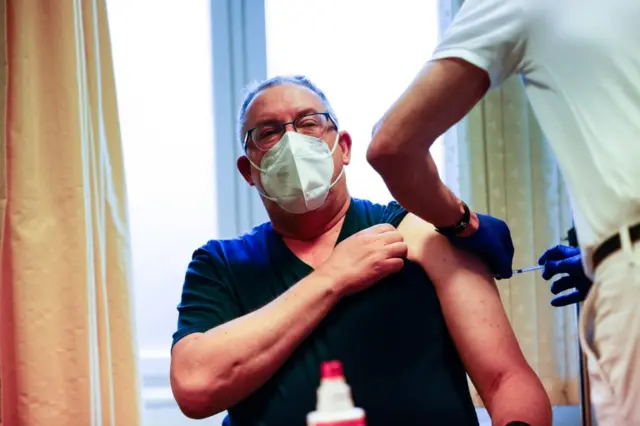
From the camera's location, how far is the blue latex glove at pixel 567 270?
4.01 feet

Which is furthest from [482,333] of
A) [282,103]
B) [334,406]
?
[282,103]

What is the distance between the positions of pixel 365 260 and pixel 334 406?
0.38 metres

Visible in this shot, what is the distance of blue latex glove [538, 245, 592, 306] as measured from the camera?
1.22m

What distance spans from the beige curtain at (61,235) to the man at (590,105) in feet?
4.08

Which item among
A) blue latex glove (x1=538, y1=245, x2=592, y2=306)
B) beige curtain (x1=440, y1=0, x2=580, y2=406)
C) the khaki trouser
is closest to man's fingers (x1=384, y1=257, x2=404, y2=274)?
blue latex glove (x1=538, y1=245, x2=592, y2=306)

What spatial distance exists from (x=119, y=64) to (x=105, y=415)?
1163 millimetres

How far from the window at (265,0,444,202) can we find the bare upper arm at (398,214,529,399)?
0.91m

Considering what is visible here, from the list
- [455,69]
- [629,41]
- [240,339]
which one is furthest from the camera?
[240,339]

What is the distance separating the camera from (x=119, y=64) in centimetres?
223

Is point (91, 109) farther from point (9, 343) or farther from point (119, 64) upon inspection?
point (9, 343)

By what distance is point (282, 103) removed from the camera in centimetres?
144

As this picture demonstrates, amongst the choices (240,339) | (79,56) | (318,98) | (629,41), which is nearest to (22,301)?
(79,56)

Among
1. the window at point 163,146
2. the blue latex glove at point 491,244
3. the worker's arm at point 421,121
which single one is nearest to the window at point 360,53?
the window at point 163,146

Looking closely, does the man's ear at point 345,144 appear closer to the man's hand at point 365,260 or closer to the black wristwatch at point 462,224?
the man's hand at point 365,260
